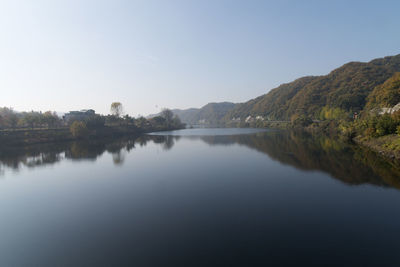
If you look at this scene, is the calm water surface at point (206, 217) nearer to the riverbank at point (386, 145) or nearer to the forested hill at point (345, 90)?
the riverbank at point (386, 145)

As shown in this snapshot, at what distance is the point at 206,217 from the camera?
10.5 metres

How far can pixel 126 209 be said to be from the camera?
11789mm

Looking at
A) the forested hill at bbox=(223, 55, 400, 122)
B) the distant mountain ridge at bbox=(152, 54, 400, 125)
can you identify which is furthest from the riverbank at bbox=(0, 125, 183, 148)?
the forested hill at bbox=(223, 55, 400, 122)

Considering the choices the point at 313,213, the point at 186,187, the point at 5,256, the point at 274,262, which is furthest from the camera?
the point at 186,187

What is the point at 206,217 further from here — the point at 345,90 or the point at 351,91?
the point at 345,90

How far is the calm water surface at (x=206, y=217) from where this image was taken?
7441 millimetres

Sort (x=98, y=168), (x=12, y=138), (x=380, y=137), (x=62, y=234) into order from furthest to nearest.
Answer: (x=12, y=138) < (x=380, y=137) < (x=98, y=168) < (x=62, y=234)

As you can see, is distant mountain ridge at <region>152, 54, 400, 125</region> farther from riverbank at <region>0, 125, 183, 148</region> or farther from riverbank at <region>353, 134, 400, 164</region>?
riverbank at <region>0, 125, 183, 148</region>

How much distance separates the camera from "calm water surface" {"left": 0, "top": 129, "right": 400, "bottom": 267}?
744cm

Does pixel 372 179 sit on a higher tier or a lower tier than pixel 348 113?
lower

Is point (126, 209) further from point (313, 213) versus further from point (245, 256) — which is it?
point (313, 213)

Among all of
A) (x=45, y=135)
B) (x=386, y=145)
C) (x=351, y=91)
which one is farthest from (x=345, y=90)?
(x=45, y=135)

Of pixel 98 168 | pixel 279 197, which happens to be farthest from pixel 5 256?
pixel 98 168

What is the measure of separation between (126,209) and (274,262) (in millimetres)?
8388
